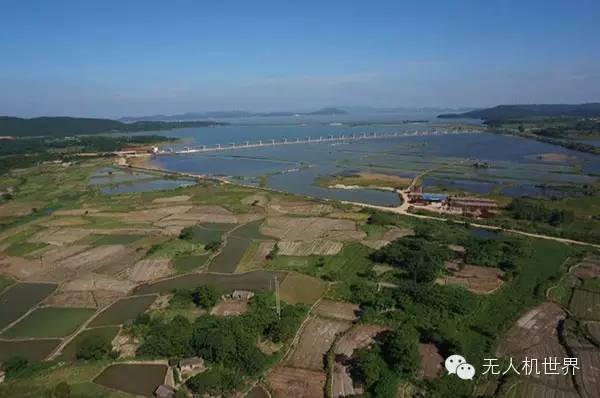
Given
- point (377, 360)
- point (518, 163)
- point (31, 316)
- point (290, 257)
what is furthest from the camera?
point (518, 163)

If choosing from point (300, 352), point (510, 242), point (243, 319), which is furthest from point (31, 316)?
point (510, 242)

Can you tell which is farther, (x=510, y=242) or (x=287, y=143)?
(x=287, y=143)

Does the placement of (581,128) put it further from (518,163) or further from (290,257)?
(290,257)

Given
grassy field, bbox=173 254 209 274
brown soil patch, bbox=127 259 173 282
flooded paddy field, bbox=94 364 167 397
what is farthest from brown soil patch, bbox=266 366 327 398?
brown soil patch, bbox=127 259 173 282

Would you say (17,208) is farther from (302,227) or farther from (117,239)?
(302,227)

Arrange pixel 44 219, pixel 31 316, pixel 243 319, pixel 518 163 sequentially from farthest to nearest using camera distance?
1. pixel 518 163
2. pixel 44 219
3. pixel 31 316
4. pixel 243 319

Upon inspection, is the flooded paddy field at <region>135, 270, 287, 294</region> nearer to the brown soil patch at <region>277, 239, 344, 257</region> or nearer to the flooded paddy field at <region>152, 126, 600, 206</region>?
the brown soil patch at <region>277, 239, 344, 257</region>

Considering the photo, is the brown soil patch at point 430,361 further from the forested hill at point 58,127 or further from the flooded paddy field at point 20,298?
the forested hill at point 58,127

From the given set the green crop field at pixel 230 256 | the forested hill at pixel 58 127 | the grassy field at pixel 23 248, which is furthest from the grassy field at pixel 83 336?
the forested hill at pixel 58 127
